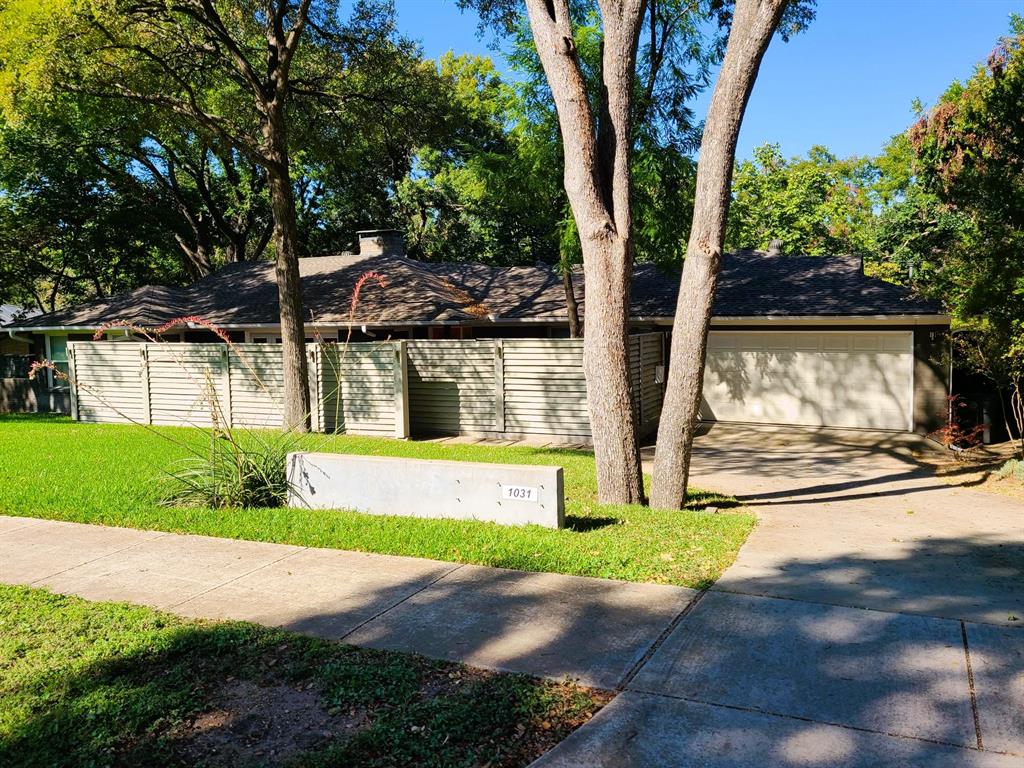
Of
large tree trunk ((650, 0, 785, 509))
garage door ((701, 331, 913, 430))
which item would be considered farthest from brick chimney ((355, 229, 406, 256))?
large tree trunk ((650, 0, 785, 509))

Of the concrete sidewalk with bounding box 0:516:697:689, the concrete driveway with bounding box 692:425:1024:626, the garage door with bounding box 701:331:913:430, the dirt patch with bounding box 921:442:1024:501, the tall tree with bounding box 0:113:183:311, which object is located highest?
the tall tree with bounding box 0:113:183:311

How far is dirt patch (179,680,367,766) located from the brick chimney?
1872 cm

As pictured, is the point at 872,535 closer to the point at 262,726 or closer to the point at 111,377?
the point at 262,726

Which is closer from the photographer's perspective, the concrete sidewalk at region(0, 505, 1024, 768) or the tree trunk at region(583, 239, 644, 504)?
the concrete sidewalk at region(0, 505, 1024, 768)

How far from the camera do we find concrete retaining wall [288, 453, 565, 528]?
24.5 ft

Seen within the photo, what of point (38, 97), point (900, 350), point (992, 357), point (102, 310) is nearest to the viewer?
point (992, 357)

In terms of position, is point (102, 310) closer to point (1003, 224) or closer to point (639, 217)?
point (639, 217)

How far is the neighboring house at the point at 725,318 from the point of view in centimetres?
1441

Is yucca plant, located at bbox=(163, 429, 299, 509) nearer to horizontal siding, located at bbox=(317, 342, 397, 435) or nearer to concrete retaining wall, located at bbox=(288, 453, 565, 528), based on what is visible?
concrete retaining wall, located at bbox=(288, 453, 565, 528)

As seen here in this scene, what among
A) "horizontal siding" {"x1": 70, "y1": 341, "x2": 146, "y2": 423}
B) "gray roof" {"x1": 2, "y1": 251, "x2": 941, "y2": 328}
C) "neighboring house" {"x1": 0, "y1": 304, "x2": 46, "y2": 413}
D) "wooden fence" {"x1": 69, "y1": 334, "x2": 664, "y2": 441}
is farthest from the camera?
"neighboring house" {"x1": 0, "y1": 304, "x2": 46, "y2": 413}

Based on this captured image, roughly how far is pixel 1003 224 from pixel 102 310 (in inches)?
809

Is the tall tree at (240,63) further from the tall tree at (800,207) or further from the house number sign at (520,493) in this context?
the tall tree at (800,207)

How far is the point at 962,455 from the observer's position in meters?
12.4

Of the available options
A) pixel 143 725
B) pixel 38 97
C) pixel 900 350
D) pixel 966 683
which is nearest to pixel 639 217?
pixel 900 350
